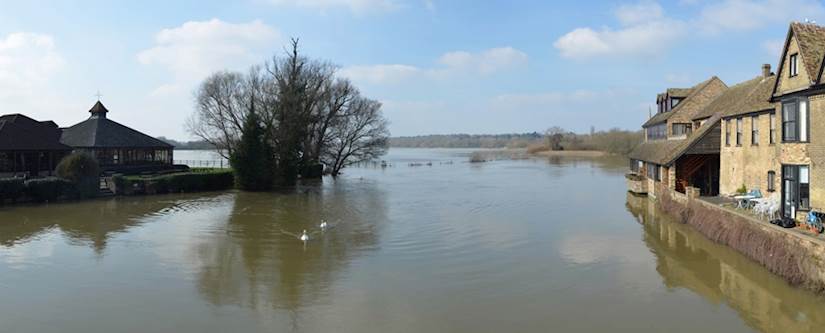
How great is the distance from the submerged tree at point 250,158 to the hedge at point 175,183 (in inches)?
39.9

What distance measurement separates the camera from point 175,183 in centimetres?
3375

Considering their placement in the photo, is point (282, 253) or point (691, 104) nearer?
point (282, 253)

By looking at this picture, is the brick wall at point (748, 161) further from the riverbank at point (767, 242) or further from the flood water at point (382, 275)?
the flood water at point (382, 275)

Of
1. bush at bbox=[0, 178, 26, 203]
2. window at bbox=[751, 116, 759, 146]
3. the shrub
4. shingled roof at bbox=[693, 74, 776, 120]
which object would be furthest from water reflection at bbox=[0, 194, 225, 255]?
shingled roof at bbox=[693, 74, 776, 120]

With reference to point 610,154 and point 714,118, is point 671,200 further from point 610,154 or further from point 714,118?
point 610,154

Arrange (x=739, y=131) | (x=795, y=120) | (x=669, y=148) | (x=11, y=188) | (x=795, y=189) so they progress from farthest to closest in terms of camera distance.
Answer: (x=669, y=148)
(x=11, y=188)
(x=739, y=131)
(x=795, y=120)
(x=795, y=189)

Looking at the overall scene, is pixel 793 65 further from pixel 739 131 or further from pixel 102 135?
pixel 102 135

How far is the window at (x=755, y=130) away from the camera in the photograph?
19812 millimetres

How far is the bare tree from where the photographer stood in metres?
50.9

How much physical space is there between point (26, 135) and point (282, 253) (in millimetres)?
24790

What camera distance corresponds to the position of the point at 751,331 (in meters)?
10.1

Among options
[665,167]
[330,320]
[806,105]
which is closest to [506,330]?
[330,320]

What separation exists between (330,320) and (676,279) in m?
8.29

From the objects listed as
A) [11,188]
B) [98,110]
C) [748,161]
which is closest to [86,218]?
[11,188]
